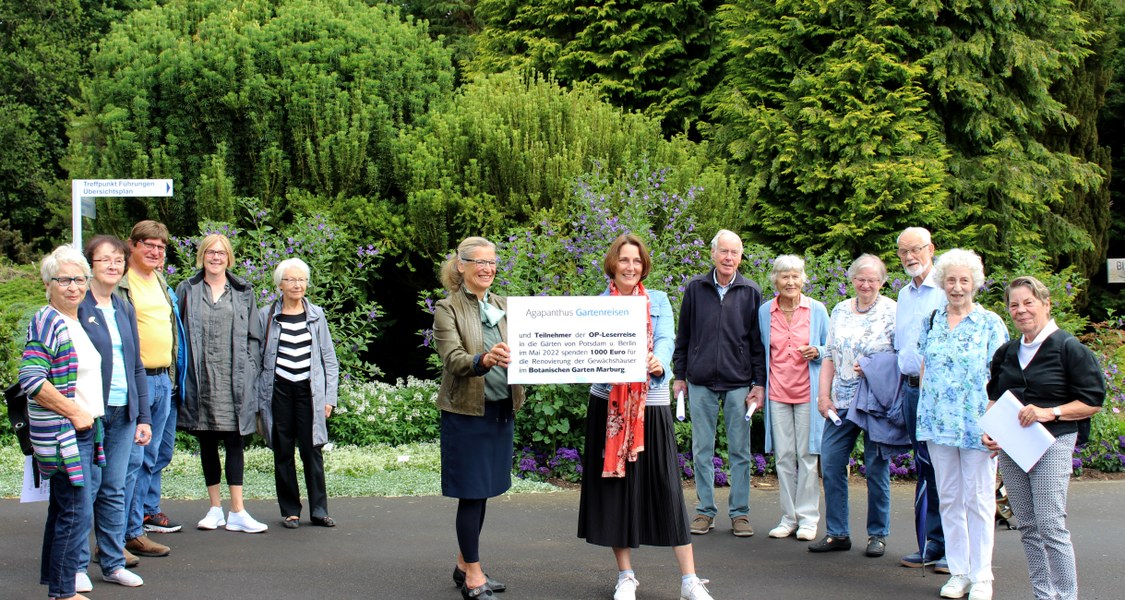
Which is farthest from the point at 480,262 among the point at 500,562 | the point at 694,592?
the point at 500,562

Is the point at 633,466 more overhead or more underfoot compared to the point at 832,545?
more overhead

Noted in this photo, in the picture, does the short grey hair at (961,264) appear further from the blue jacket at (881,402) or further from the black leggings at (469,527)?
the black leggings at (469,527)

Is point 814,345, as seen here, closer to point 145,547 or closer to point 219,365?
point 219,365

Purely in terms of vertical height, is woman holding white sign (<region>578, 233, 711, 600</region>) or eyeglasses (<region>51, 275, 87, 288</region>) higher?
eyeglasses (<region>51, 275, 87, 288</region>)

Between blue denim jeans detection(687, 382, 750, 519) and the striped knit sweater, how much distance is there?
4056mm

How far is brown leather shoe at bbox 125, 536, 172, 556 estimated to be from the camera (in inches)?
254

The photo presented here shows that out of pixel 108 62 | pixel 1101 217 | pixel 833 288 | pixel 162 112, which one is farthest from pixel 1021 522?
pixel 1101 217

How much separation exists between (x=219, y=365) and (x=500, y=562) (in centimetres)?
239

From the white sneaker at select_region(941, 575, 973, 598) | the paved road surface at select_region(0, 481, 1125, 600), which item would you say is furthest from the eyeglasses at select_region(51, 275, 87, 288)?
the white sneaker at select_region(941, 575, 973, 598)

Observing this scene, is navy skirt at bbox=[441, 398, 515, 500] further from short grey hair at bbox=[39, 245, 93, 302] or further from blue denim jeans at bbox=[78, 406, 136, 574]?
short grey hair at bbox=[39, 245, 93, 302]

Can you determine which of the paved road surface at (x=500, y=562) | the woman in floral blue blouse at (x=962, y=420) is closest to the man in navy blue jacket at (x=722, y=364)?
the paved road surface at (x=500, y=562)

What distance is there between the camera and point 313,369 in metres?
7.29

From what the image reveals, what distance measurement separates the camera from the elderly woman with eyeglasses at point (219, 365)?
22.9 feet

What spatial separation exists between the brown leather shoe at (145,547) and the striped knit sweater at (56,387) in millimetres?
1428
